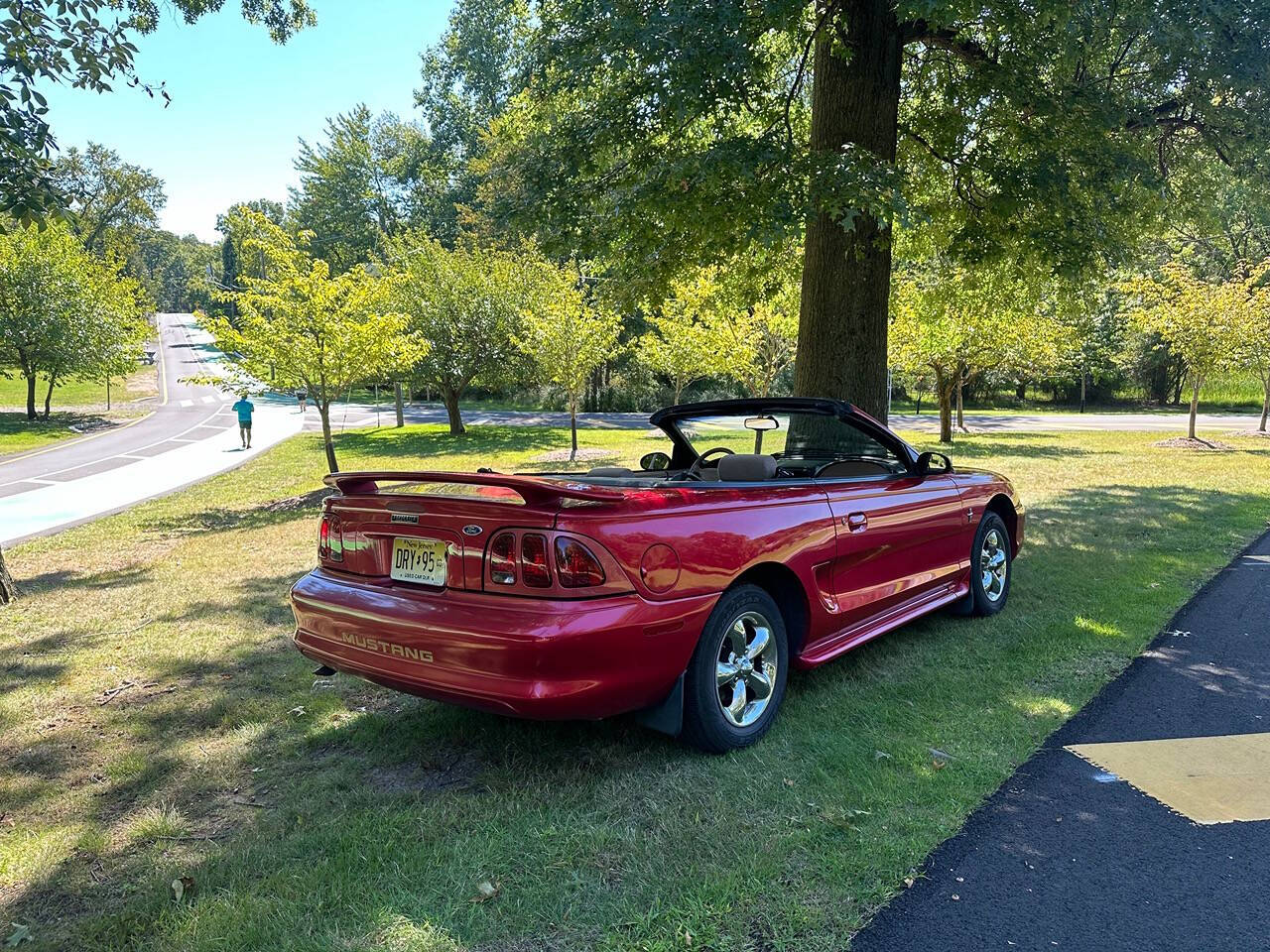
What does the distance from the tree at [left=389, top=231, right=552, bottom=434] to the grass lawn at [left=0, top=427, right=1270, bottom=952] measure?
18394mm

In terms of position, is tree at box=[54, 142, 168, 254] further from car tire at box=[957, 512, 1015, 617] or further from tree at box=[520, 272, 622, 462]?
car tire at box=[957, 512, 1015, 617]

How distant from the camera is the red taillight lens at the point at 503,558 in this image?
2.94 meters

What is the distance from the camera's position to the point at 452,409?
25.9m

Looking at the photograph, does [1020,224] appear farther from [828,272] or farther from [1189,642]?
[1189,642]

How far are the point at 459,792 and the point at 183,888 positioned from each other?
3.14 feet

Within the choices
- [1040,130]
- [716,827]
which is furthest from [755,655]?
[1040,130]

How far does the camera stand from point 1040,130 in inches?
307

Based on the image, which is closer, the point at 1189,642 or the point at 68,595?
the point at 1189,642

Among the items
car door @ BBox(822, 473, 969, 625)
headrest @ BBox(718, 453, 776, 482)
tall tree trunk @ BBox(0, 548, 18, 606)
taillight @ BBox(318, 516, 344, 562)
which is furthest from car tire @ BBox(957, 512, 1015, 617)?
tall tree trunk @ BBox(0, 548, 18, 606)

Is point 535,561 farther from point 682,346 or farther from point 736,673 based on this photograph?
point 682,346

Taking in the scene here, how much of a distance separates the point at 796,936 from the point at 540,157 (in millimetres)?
7732

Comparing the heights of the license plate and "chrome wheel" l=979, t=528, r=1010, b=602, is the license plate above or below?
above

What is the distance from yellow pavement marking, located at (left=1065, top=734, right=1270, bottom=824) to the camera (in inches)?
118

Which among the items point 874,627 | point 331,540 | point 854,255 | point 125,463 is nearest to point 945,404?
point 854,255
